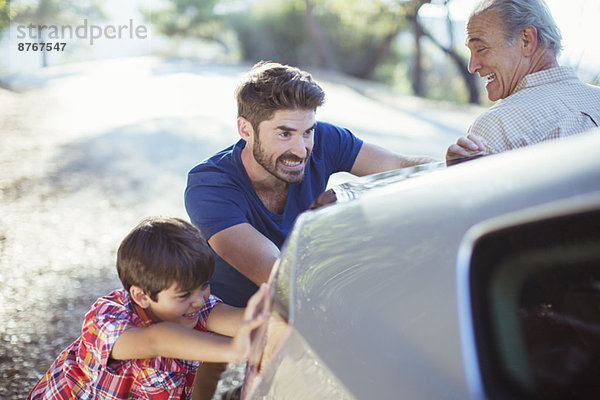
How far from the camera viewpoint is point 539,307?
1031 mm

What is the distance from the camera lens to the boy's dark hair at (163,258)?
1837 millimetres

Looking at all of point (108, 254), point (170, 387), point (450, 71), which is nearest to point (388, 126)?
point (108, 254)

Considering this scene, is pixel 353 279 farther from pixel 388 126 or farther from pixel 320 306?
pixel 388 126

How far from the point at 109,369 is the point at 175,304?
0.29 m

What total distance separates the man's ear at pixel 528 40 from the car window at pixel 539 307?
154 centimetres

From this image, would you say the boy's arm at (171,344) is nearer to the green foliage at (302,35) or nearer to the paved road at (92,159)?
the paved road at (92,159)

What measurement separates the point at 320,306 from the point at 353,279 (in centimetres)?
9

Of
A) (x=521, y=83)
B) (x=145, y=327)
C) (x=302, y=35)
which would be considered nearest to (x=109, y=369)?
(x=145, y=327)

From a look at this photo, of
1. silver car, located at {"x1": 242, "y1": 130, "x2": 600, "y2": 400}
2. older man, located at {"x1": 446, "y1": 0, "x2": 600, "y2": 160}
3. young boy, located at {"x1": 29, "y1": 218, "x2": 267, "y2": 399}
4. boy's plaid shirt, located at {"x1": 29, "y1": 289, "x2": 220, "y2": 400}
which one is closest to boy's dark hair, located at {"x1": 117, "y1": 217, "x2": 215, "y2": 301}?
young boy, located at {"x1": 29, "y1": 218, "x2": 267, "y2": 399}

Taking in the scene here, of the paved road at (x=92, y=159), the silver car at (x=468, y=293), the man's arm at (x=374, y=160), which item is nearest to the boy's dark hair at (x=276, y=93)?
the man's arm at (x=374, y=160)

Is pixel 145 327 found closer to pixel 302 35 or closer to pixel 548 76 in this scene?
pixel 548 76

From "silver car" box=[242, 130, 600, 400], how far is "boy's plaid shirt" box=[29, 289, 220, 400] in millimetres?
819

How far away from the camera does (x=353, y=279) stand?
1.19 metres

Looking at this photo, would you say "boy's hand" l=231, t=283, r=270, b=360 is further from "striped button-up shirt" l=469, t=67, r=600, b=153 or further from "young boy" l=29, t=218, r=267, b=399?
"striped button-up shirt" l=469, t=67, r=600, b=153
